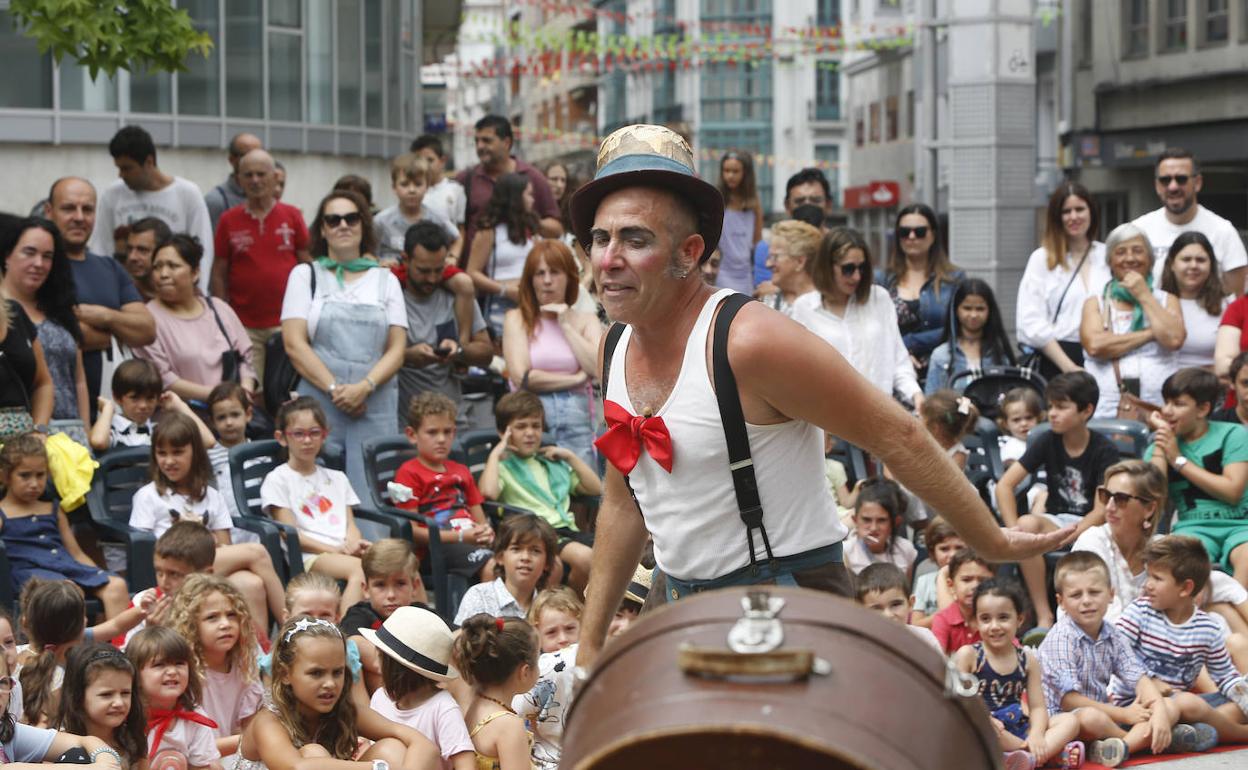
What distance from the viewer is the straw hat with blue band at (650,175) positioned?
3.58 metres

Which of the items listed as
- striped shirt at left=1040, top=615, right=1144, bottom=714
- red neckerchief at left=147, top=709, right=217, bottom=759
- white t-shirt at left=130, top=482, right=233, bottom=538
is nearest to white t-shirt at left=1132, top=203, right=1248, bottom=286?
striped shirt at left=1040, top=615, right=1144, bottom=714

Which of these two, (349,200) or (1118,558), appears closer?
(1118,558)

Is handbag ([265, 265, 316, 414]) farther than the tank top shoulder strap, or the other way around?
handbag ([265, 265, 316, 414])

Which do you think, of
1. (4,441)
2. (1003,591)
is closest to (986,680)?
(1003,591)

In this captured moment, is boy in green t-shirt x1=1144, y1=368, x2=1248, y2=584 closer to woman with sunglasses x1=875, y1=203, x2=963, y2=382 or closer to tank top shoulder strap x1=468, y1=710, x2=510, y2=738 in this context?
woman with sunglasses x1=875, y1=203, x2=963, y2=382

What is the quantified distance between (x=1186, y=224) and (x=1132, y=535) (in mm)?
3178

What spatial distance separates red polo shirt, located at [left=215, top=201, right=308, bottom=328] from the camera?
9633mm

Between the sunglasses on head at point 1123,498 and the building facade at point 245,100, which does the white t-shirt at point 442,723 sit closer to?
the sunglasses on head at point 1123,498

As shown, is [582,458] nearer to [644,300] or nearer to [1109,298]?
[1109,298]

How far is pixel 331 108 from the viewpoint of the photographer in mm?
18516

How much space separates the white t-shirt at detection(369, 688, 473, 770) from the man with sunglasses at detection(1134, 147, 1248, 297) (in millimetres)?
5699

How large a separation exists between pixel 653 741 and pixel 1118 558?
5.57m

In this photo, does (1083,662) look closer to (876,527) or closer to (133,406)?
(876,527)

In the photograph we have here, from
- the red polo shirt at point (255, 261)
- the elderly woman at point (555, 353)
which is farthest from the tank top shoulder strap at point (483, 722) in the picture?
the red polo shirt at point (255, 261)
